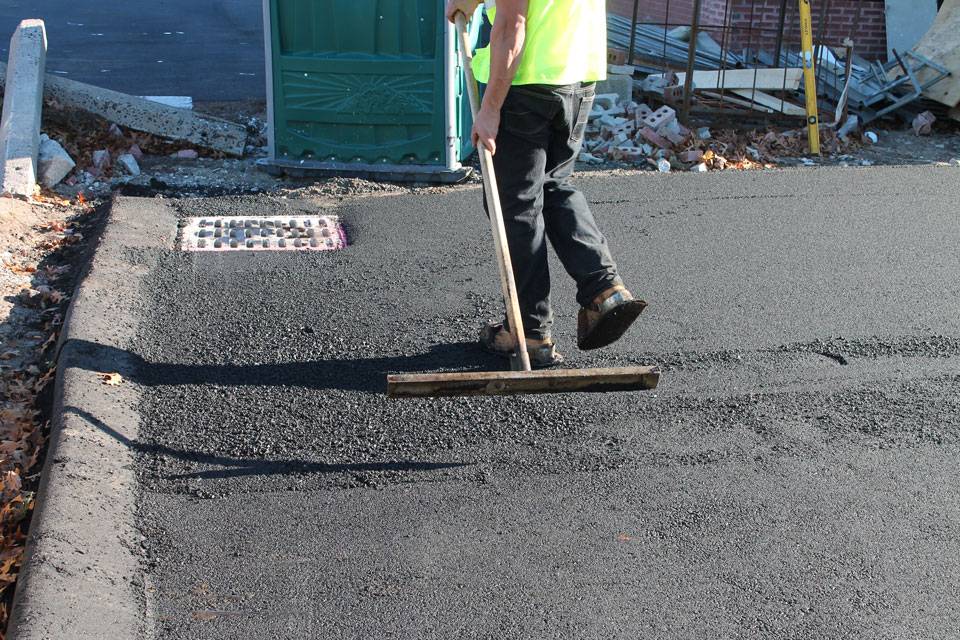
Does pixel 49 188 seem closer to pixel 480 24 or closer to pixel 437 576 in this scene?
pixel 480 24

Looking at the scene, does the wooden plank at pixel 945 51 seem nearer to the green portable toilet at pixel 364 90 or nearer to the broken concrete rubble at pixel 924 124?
the broken concrete rubble at pixel 924 124

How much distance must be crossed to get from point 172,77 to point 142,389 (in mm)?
8069

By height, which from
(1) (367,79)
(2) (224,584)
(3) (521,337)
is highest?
(1) (367,79)

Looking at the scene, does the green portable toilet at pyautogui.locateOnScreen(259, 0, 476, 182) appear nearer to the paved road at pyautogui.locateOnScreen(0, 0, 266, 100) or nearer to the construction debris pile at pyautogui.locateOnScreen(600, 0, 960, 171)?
the construction debris pile at pyautogui.locateOnScreen(600, 0, 960, 171)

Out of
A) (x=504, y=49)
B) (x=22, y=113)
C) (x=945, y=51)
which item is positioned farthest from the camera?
(x=945, y=51)

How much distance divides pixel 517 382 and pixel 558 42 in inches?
54.6

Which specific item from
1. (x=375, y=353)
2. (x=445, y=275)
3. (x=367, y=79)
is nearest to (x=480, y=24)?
(x=367, y=79)

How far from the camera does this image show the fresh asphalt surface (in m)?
2.81

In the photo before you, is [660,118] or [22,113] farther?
[660,118]

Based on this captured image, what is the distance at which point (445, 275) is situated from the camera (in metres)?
5.25

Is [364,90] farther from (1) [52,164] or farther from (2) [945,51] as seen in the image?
(2) [945,51]

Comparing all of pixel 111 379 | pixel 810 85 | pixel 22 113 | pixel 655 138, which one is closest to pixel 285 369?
pixel 111 379

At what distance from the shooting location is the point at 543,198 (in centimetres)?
417

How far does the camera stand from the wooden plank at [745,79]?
9445mm
